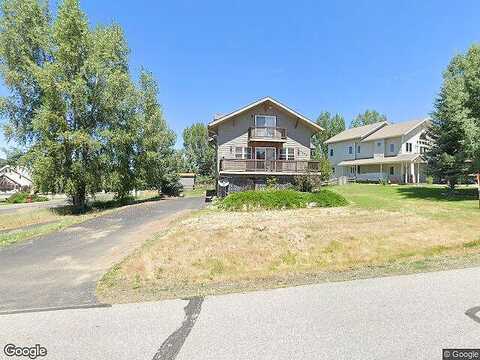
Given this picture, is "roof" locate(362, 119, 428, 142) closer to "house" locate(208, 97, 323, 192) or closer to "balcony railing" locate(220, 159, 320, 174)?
"house" locate(208, 97, 323, 192)

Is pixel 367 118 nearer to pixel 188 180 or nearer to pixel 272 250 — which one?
pixel 188 180

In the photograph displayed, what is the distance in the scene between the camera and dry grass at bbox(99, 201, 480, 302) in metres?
8.12

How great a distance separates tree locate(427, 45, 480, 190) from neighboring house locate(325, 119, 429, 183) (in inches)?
394

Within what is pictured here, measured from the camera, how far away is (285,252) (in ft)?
35.4

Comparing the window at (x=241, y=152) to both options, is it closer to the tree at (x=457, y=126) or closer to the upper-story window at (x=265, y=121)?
the upper-story window at (x=265, y=121)

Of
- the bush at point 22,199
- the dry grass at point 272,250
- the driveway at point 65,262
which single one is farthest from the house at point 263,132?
the bush at point 22,199

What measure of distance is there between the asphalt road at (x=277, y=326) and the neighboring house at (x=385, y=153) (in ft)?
124

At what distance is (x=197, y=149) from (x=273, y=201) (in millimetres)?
59246


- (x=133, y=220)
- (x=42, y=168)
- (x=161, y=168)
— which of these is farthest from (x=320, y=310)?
(x=161, y=168)

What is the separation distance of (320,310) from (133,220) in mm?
15263

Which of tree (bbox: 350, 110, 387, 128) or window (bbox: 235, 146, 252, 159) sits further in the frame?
tree (bbox: 350, 110, 387, 128)

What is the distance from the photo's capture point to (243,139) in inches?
1195

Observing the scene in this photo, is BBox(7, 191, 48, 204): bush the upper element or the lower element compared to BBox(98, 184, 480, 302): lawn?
lower

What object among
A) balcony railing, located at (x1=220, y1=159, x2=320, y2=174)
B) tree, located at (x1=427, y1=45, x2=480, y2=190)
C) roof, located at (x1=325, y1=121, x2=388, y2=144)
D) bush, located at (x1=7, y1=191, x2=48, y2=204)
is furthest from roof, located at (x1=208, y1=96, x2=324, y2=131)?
bush, located at (x1=7, y1=191, x2=48, y2=204)
